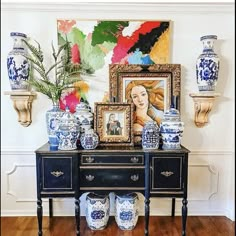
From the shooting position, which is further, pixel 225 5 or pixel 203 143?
pixel 203 143

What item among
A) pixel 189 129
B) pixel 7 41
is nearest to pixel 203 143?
pixel 189 129

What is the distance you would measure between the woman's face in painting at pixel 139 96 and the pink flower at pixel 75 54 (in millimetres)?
654

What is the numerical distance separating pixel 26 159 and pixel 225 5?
2.63m

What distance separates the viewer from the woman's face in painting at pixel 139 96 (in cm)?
272

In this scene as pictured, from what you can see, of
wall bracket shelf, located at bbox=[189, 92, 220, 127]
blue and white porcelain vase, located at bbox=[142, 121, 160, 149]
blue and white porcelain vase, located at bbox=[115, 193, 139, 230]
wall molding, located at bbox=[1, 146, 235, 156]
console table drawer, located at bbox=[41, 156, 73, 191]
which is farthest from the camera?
wall molding, located at bbox=[1, 146, 235, 156]

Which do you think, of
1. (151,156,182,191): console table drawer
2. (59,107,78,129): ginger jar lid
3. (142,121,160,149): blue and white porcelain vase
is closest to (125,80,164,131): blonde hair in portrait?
(142,121,160,149): blue and white porcelain vase

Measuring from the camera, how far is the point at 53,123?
252 centimetres

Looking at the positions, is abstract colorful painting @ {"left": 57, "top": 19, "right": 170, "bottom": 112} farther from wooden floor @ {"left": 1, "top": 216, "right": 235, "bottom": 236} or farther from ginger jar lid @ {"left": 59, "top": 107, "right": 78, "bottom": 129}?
wooden floor @ {"left": 1, "top": 216, "right": 235, "bottom": 236}

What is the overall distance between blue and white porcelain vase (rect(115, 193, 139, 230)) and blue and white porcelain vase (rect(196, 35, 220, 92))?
1.32m

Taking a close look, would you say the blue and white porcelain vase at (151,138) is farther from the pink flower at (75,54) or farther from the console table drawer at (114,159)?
the pink flower at (75,54)

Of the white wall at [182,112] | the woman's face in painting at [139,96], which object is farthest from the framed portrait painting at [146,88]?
the white wall at [182,112]

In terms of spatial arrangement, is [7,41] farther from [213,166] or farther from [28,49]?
[213,166]

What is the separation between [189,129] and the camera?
2.83 metres

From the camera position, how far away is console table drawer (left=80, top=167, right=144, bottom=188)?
2350 millimetres
